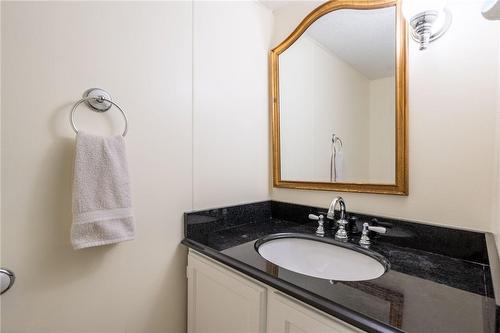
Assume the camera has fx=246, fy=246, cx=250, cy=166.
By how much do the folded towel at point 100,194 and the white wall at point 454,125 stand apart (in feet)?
3.52

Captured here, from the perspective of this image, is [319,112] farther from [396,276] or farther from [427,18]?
[396,276]

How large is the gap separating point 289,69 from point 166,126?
0.79 metres

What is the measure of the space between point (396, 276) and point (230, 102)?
101 centimetres

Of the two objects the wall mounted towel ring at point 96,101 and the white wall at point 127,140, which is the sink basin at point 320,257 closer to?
the white wall at point 127,140

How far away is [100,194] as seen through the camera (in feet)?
2.70

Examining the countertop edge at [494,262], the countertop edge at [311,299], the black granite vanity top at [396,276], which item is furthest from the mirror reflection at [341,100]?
the countertop edge at [311,299]

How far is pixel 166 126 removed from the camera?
1.05 metres

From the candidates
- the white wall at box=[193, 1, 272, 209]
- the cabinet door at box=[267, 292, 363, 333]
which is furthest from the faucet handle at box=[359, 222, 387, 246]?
the white wall at box=[193, 1, 272, 209]

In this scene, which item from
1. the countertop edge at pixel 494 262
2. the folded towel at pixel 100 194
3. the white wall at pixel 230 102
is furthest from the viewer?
the white wall at pixel 230 102

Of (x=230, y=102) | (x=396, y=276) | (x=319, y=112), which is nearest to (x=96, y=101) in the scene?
(x=230, y=102)

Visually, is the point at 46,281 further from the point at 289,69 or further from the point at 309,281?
the point at 289,69

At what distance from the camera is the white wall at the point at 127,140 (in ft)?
2.44

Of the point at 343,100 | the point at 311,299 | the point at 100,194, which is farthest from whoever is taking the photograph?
the point at 343,100

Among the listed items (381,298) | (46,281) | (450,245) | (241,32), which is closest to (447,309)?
(381,298)
